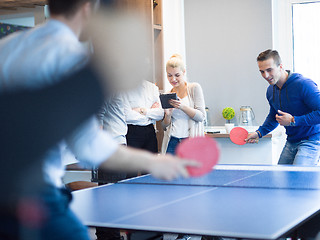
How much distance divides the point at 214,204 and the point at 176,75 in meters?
2.13

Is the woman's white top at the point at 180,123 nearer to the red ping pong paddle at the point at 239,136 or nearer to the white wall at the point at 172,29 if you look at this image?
the red ping pong paddle at the point at 239,136

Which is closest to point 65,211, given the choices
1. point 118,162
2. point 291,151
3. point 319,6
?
point 118,162

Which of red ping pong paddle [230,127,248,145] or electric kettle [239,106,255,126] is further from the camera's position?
electric kettle [239,106,255,126]

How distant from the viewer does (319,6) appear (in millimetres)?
5133

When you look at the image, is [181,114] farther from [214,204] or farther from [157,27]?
[214,204]

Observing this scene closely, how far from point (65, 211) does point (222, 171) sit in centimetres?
181

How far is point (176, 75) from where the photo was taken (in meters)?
3.99

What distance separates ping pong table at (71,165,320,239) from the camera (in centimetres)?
162

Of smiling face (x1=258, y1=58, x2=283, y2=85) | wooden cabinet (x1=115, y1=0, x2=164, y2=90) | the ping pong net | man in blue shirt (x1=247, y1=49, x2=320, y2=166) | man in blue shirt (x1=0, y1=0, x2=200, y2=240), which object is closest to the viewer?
man in blue shirt (x1=0, y1=0, x2=200, y2=240)

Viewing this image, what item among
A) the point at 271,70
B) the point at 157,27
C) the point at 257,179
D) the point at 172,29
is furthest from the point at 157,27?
the point at 257,179

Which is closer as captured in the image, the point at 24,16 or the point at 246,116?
the point at 24,16

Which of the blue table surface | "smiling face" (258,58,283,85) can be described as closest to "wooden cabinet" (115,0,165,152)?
"smiling face" (258,58,283,85)

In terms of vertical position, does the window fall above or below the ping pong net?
above

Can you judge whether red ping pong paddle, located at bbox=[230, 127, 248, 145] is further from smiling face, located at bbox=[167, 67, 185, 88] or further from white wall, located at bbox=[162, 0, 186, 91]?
white wall, located at bbox=[162, 0, 186, 91]
